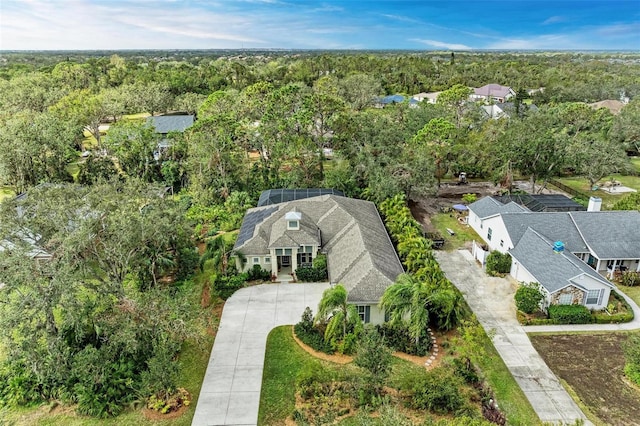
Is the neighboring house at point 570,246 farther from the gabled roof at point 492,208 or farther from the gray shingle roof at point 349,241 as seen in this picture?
the gray shingle roof at point 349,241

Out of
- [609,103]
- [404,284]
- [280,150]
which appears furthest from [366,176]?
[609,103]

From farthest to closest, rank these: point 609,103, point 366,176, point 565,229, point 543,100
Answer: point 543,100, point 609,103, point 366,176, point 565,229

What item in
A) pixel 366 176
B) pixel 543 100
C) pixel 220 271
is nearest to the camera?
pixel 220 271

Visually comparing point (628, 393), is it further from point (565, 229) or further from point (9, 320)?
point (9, 320)

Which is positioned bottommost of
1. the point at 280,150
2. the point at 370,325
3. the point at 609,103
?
the point at 370,325

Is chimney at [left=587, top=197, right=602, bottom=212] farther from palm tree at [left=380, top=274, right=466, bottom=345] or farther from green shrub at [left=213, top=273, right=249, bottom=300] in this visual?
green shrub at [left=213, top=273, right=249, bottom=300]

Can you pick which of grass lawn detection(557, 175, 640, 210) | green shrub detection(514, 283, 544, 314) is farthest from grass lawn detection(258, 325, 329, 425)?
grass lawn detection(557, 175, 640, 210)
